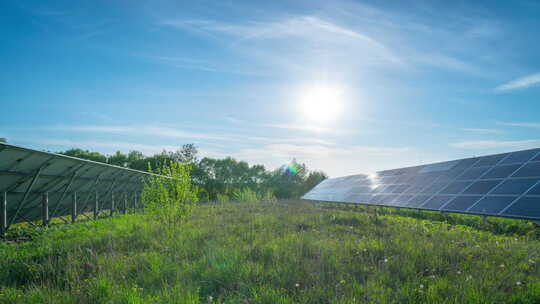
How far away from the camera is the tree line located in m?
57.2

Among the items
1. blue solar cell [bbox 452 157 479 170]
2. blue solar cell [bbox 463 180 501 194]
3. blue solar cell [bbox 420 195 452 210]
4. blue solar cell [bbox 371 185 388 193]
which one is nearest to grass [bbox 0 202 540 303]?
blue solar cell [bbox 420 195 452 210]

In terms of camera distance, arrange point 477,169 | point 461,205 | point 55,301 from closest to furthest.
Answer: point 55,301 → point 461,205 → point 477,169

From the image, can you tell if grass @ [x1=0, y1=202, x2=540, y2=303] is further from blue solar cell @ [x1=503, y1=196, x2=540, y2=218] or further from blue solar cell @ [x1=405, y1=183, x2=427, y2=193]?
blue solar cell @ [x1=405, y1=183, x2=427, y2=193]

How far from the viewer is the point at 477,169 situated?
56.9ft

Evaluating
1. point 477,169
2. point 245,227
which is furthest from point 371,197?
point 245,227

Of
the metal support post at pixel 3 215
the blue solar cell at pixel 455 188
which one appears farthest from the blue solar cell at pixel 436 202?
the metal support post at pixel 3 215

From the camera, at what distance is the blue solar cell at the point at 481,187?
556 inches

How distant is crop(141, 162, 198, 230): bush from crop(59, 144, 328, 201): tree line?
4173cm

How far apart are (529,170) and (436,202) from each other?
4.17m

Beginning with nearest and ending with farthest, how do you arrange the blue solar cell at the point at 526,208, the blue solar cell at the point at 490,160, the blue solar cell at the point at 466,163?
the blue solar cell at the point at 526,208, the blue solar cell at the point at 490,160, the blue solar cell at the point at 466,163

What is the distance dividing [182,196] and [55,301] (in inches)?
302

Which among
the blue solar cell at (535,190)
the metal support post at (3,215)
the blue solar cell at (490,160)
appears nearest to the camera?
the blue solar cell at (535,190)

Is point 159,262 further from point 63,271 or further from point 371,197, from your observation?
point 371,197

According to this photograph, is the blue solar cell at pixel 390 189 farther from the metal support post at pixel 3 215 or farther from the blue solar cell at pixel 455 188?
the metal support post at pixel 3 215
